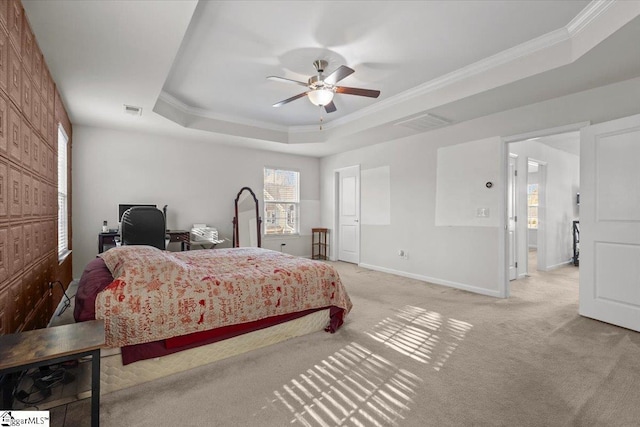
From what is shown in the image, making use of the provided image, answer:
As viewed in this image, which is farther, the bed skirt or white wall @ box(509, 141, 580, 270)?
white wall @ box(509, 141, 580, 270)

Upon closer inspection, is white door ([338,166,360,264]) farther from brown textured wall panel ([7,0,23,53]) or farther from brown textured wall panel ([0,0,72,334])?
brown textured wall panel ([7,0,23,53])

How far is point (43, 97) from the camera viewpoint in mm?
2639

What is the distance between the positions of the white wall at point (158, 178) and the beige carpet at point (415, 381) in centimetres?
370

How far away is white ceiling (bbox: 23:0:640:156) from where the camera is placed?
2.30 metres

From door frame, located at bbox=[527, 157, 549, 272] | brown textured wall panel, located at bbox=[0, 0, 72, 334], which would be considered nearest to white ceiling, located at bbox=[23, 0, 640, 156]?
brown textured wall panel, located at bbox=[0, 0, 72, 334]

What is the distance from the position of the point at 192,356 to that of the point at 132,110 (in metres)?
3.34

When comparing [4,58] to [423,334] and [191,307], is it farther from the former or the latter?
[423,334]

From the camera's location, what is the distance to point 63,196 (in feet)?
13.2

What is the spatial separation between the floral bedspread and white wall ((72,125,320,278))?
2.86 metres

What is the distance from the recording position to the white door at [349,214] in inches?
251

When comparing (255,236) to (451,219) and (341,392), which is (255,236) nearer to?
(451,219)

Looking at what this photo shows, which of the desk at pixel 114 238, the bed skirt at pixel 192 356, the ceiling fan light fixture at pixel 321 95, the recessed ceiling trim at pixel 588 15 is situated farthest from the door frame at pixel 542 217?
the desk at pixel 114 238

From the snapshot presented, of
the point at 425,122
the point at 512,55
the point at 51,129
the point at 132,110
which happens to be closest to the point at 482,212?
the point at 425,122

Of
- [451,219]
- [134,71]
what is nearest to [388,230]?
[451,219]
